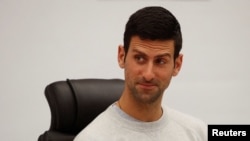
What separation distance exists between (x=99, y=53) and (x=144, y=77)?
0.96 metres

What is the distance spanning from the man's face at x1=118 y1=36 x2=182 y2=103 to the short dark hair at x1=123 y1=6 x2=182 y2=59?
0.02m

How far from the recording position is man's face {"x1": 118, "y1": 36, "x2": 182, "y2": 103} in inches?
43.6

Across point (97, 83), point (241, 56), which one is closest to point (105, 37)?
point (97, 83)

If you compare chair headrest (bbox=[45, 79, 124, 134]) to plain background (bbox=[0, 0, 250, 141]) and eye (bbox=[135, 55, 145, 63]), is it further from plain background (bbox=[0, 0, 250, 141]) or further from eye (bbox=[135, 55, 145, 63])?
plain background (bbox=[0, 0, 250, 141])

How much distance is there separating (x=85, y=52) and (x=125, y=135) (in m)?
0.95

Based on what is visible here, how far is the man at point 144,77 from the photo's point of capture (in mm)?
1112

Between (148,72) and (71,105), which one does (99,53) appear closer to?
(71,105)

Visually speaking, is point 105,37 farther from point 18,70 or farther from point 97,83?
point 97,83

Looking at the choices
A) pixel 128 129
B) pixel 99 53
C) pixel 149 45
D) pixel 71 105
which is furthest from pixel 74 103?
pixel 99 53

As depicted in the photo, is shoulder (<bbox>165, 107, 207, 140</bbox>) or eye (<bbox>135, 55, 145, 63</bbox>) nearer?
eye (<bbox>135, 55, 145, 63</bbox>)

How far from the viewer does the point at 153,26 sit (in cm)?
110

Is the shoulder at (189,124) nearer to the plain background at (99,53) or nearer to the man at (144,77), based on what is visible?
the man at (144,77)

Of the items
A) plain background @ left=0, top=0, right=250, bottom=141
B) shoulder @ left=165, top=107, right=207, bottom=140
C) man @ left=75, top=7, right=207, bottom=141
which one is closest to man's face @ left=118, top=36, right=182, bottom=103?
man @ left=75, top=7, right=207, bottom=141

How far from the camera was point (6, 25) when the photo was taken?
77.5 inches
